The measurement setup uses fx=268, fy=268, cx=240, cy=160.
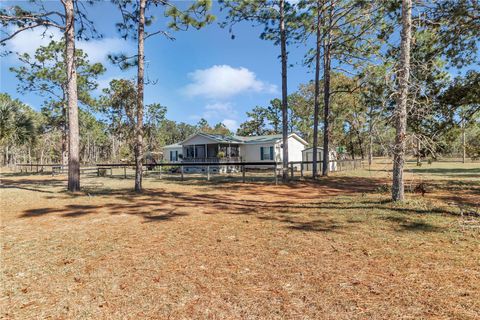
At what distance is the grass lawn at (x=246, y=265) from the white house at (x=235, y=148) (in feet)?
67.2

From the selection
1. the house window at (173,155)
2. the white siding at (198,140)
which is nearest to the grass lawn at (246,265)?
the white siding at (198,140)

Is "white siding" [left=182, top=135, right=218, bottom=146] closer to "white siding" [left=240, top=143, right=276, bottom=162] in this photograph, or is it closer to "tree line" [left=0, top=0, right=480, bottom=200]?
"white siding" [left=240, top=143, right=276, bottom=162]

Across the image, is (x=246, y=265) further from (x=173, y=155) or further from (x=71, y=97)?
(x=173, y=155)

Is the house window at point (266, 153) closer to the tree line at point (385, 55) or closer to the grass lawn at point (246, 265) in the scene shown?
the tree line at point (385, 55)

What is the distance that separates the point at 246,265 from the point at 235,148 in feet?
85.4

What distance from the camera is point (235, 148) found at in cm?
2941

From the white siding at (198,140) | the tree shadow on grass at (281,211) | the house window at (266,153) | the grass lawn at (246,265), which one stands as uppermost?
the white siding at (198,140)

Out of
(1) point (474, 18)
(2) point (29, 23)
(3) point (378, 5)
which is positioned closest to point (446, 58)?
(1) point (474, 18)

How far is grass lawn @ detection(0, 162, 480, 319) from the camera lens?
2529 millimetres

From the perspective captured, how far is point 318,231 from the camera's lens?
4.93 meters

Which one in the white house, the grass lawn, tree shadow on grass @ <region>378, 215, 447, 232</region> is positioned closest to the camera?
the grass lawn

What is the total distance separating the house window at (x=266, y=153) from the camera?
27.3 meters

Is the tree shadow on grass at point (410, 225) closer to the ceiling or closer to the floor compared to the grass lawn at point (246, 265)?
closer to the ceiling

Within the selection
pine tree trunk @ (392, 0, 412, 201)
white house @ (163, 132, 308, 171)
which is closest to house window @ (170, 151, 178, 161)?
white house @ (163, 132, 308, 171)
